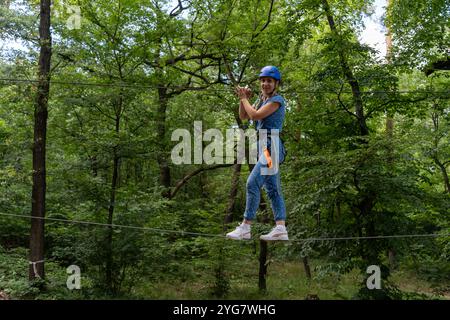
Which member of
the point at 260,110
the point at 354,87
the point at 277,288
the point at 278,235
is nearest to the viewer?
the point at 260,110

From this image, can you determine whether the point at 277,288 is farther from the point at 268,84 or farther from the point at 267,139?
the point at 268,84

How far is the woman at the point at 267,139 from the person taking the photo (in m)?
3.82

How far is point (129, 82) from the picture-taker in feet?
32.5

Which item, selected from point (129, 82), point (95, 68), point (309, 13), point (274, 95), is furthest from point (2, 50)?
point (274, 95)

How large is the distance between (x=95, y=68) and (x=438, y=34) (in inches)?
309

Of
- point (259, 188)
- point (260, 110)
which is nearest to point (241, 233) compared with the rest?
point (259, 188)

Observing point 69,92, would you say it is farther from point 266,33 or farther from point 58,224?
point 266,33

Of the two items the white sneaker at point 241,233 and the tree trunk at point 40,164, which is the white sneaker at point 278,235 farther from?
the tree trunk at point 40,164

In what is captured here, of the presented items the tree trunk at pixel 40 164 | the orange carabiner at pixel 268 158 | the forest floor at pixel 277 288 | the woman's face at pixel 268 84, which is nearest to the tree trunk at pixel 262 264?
the forest floor at pixel 277 288

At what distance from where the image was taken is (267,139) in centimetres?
402

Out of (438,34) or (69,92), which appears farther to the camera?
(69,92)

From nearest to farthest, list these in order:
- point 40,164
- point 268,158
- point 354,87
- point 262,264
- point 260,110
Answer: point 260,110 < point 268,158 < point 354,87 < point 40,164 < point 262,264

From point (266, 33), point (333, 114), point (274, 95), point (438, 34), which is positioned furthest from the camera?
point (266, 33)
